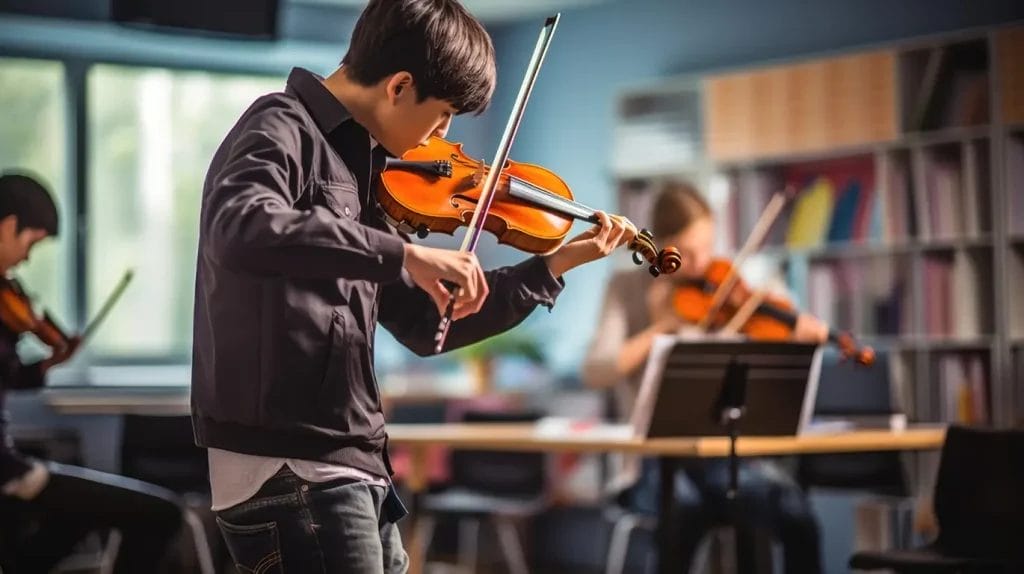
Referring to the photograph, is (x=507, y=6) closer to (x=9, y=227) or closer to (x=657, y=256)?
(x=9, y=227)

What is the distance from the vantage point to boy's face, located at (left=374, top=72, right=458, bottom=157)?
1.59 m

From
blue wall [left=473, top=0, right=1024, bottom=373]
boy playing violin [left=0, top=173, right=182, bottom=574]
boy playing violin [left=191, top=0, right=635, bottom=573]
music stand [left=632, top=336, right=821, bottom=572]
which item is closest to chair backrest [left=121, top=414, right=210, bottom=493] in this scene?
boy playing violin [left=0, top=173, right=182, bottom=574]

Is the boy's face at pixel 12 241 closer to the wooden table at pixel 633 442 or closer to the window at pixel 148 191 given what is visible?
the wooden table at pixel 633 442

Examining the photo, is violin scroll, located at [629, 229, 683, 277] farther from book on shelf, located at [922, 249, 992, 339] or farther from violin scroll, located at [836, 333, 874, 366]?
book on shelf, located at [922, 249, 992, 339]

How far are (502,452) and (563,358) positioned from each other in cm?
131

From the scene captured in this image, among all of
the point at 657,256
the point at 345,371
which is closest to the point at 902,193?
the point at 657,256

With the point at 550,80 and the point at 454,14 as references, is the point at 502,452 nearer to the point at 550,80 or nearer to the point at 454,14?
the point at 550,80

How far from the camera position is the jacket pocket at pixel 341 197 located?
1561mm

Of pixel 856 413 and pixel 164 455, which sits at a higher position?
pixel 856 413

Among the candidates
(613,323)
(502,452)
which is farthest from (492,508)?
(613,323)

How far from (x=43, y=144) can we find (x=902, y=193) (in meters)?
3.73

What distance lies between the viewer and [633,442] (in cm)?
318

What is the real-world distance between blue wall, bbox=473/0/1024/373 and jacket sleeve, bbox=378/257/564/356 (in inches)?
163

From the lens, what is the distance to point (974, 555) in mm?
3107
